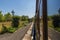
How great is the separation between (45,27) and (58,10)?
35cm

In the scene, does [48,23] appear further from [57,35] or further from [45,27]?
[57,35]

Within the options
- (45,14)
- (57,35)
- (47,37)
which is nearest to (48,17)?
(45,14)

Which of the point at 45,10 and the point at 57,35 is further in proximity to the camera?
the point at 45,10

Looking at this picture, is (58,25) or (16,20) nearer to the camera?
(58,25)

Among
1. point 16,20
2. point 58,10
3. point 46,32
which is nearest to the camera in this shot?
point 58,10

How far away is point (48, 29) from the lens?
3.75ft

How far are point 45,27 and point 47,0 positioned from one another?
207 millimetres

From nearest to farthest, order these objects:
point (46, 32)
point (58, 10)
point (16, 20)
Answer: point (58, 10) → point (46, 32) → point (16, 20)

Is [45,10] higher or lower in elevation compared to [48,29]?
higher

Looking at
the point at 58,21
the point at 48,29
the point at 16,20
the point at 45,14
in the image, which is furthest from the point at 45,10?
the point at 16,20

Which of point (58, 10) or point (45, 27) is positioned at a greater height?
point (58, 10)

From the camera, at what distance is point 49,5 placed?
1164mm

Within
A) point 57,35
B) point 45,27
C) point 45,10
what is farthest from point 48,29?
point 57,35

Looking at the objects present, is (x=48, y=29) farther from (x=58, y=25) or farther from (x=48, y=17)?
(x=58, y=25)
